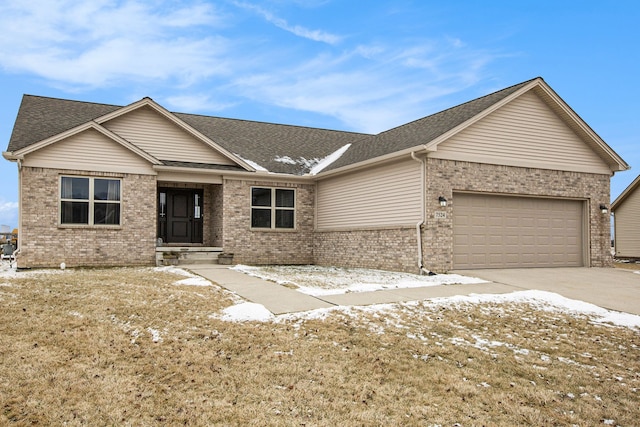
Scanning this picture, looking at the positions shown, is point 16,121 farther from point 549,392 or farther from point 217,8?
point 549,392

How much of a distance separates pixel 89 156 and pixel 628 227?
2662cm

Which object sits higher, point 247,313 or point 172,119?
point 172,119

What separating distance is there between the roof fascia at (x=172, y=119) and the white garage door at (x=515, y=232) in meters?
7.46

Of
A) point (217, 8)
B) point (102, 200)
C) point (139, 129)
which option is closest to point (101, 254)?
point (102, 200)

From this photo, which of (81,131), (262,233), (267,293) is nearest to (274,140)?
(262,233)

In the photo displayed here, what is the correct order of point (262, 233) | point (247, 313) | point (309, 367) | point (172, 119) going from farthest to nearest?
1. point (262, 233)
2. point (172, 119)
3. point (247, 313)
4. point (309, 367)

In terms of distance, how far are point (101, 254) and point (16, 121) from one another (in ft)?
17.7

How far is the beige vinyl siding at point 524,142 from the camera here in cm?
1448

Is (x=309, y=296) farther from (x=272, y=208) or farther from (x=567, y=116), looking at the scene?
(x=567, y=116)

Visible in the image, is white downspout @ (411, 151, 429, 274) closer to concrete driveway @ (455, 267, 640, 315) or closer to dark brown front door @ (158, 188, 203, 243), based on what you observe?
concrete driveway @ (455, 267, 640, 315)

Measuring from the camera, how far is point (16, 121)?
16.4 meters

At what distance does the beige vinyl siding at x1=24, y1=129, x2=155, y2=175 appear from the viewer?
48.9 feet

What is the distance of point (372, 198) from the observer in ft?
51.9

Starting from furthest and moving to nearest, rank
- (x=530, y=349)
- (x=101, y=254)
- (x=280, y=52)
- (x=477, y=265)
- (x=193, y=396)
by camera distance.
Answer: (x=280, y=52), (x=101, y=254), (x=477, y=265), (x=530, y=349), (x=193, y=396)
